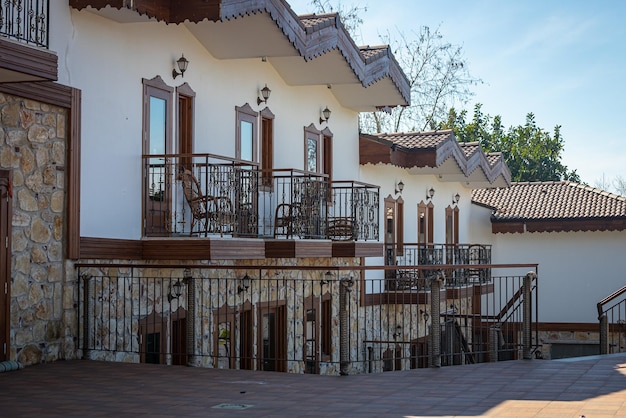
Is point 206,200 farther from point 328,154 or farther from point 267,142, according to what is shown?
point 328,154

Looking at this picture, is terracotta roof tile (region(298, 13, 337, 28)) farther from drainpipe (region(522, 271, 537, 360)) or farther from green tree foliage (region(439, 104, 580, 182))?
green tree foliage (region(439, 104, 580, 182))

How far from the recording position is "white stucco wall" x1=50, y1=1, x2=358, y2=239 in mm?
12289

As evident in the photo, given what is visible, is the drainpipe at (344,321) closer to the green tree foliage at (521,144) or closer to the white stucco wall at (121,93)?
the white stucco wall at (121,93)

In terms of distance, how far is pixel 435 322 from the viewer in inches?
451

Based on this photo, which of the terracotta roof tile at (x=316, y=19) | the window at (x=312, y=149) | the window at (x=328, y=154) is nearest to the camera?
the terracotta roof tile at (x=316, y=19)

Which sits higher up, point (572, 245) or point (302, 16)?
point (302, 16)

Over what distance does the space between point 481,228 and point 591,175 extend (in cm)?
3550

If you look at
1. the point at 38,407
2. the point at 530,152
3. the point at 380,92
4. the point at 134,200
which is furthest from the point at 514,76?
the point at 38,407

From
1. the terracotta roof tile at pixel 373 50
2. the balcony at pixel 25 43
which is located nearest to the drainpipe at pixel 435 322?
the balcony at pixel 25 43

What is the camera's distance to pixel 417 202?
2692 centimetres

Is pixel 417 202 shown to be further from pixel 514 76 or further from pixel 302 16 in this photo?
pixel 514 76

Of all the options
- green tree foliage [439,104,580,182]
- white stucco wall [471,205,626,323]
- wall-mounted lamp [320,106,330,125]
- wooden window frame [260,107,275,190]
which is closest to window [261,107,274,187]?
wooden window frame [260,107,275,190]

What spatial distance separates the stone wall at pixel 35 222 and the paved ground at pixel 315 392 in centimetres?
42

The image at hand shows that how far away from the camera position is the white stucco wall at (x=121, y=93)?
484 inches
